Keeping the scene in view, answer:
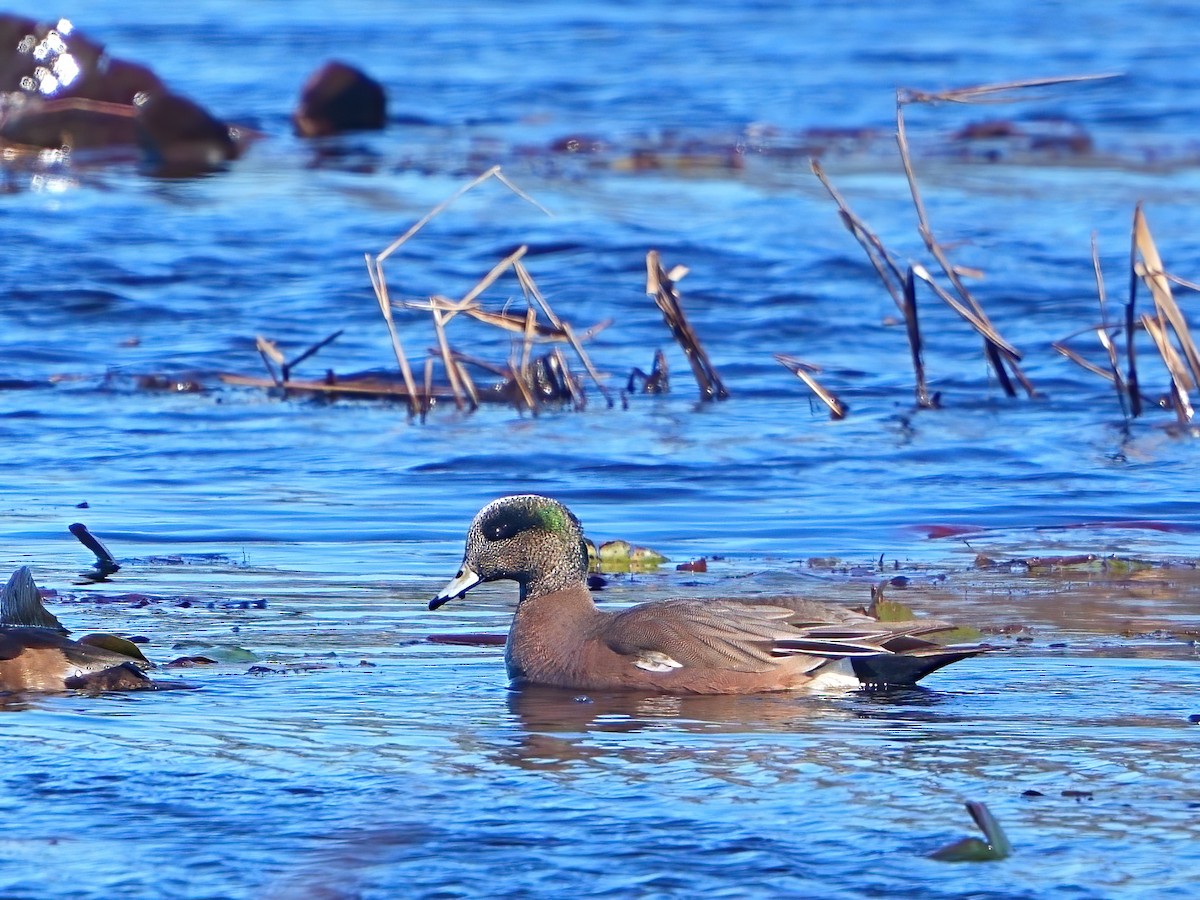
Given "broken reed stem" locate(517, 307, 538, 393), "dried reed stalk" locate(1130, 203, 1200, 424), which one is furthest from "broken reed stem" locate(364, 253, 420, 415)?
"dried reed stalk" locate(1130, 203, 1200, 424)

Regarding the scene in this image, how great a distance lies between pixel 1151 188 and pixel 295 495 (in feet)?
44.3

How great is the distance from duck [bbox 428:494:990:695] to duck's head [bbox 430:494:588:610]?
60 millimetres

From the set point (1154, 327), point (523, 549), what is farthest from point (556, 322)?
point (523, 549)

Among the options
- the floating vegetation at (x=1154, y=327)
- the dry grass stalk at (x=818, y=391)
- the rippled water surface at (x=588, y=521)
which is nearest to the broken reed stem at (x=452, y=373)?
the rippled water surface at (x=588, y=521)

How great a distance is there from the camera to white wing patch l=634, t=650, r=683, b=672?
670 centimetres

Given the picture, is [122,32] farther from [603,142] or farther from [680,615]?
[680,615]

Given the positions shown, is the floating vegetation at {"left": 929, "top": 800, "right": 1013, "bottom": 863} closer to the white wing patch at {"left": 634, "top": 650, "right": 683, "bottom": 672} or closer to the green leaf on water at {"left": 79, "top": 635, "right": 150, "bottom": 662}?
the white wing patch at {"left": 634, "top": 650, "right": 683, "bottom": 672}

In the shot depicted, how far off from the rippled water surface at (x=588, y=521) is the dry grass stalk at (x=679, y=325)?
0.30 m

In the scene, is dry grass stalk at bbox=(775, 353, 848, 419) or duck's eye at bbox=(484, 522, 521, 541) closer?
duck's eye at bbox=(484, 522, 521, 541)

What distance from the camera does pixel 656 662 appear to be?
670 cm

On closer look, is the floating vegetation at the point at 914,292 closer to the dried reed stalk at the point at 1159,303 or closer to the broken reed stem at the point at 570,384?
the dried reed stalk at the point at 1159,303

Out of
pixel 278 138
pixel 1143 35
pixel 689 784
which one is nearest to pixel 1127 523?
pixel 689 784

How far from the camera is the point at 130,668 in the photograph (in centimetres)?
659

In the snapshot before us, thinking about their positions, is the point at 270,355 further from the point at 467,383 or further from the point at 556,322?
the point at 556,322
